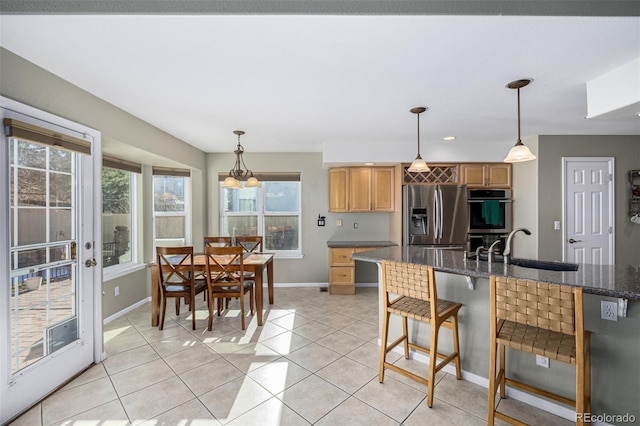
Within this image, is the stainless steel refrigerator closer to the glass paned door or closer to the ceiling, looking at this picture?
the ceiling

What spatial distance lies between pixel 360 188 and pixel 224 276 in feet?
8.17

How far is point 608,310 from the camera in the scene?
1648 mm

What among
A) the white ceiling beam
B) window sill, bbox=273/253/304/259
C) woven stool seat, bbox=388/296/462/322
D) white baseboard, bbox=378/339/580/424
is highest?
the white ceiling beam

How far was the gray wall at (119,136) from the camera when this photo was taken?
186 cm

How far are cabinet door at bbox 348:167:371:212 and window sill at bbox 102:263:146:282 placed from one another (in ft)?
10.9

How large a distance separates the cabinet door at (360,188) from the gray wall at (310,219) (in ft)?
1.36

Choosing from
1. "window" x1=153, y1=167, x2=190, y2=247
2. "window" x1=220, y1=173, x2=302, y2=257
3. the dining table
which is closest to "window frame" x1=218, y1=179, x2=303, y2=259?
"window" x1=220, y1=173, x2=302, y2=257

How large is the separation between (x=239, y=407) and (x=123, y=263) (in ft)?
9.89

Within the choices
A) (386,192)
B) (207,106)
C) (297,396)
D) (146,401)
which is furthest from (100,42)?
(386,192)

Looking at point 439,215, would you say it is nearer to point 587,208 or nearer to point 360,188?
point 360,188

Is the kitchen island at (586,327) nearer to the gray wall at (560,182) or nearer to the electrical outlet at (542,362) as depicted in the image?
the electrical outlet at (542,362)

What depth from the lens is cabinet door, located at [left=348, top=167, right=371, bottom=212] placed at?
4.52 metres

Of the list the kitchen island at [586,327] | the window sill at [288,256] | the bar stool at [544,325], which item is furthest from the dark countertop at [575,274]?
the window sill at [288,256]

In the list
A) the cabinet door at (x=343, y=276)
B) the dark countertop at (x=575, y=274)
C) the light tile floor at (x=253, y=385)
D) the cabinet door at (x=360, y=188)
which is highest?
the cabinet door at (x=360, y=188)
